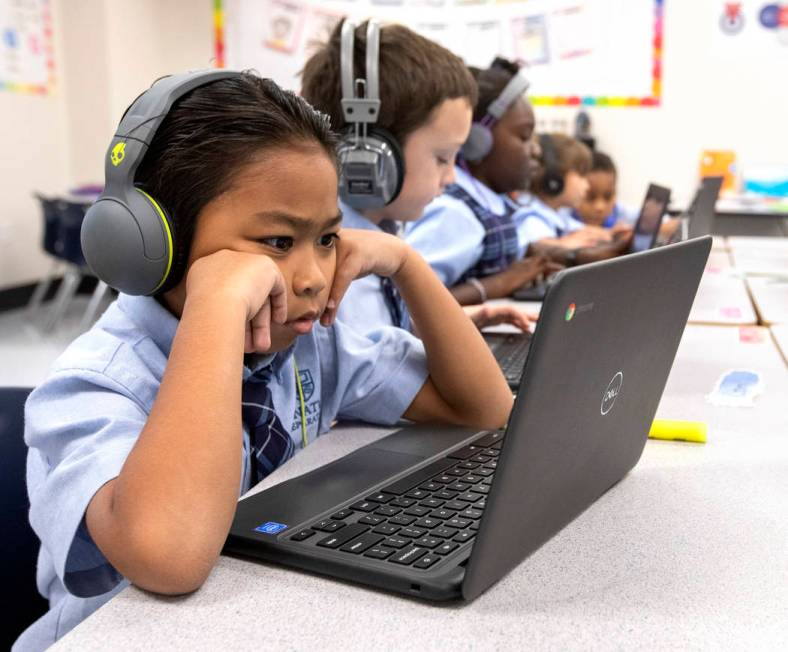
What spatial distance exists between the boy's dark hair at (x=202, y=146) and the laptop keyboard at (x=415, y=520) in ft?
0.86

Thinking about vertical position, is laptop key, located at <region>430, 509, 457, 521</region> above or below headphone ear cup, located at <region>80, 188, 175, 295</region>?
below

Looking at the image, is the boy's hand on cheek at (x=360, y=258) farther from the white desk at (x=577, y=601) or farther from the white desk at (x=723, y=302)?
the white desk at (x=723, y=302)

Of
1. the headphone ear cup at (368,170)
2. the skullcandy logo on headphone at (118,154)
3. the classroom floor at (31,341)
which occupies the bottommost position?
the classroom floor at (31,341)

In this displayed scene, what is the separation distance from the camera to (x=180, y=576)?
58 cm

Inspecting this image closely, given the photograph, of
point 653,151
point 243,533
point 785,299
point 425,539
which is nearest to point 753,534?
point 425,539

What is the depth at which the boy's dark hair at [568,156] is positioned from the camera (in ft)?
12.2

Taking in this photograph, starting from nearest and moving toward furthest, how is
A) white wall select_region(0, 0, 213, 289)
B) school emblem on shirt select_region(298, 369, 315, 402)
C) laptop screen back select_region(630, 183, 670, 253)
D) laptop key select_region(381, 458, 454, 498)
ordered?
laptop key select_region(381, 458, 454, 498) < school emblem on shirt select_region(298, 369, 315, 402) < laptop screen back select_region(630, 183, 670, 253) < white wall select_region(0, 0, 213, 289)

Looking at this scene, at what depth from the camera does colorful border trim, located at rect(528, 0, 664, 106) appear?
5.00m

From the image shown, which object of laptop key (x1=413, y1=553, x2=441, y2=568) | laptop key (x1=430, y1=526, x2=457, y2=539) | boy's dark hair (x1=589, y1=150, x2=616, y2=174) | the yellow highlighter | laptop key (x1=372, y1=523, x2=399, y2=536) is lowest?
the yellow highlighter

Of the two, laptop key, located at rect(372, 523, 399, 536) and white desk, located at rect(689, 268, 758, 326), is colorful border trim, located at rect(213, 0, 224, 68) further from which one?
laptop key, located at rect(372, 523, 399, 536)

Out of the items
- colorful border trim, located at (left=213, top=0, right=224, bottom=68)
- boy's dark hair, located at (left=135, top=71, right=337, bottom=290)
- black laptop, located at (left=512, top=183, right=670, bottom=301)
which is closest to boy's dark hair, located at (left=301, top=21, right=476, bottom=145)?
boy's dark hair, located at (left=135, top=71, right=337, bottom=290)

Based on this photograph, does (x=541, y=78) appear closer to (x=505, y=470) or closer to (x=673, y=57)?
(x=673, y=57)

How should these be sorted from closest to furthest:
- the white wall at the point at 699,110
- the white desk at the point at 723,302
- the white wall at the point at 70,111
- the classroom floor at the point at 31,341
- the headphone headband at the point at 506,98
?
1. the white desk at the point at 723,302
2. the headphone headband at the point at 506,98
3. the classroom floor at the point at 31,341
4. the white wall at the point at 70,111
5. the white wall at the point at 699,110

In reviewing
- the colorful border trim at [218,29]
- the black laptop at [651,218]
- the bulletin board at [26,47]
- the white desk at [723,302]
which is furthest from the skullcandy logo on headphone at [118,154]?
the colorful border trim at [218,29]
